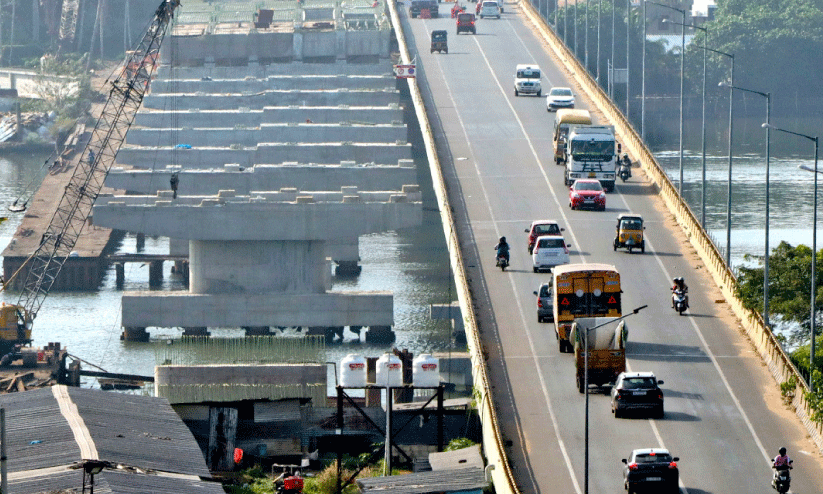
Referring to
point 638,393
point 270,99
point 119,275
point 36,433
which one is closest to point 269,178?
point 119,275

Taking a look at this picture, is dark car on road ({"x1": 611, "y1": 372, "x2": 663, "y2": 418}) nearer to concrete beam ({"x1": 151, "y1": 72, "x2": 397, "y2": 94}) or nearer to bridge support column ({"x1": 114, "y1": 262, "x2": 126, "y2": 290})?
bridge support column ({"x1": 114, "y1": 262, "x2": 126, "y2": 290})

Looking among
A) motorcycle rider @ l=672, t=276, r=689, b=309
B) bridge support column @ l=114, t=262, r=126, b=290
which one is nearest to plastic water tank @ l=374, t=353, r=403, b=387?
motorcycle rider @ l=672, t=276, r=689, b=309

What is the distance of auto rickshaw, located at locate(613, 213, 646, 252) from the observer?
79.2 metres

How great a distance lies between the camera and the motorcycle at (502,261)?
251 ft

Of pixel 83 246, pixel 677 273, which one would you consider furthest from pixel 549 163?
pixel 83 246

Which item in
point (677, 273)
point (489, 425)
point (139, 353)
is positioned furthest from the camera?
point (139, 353)

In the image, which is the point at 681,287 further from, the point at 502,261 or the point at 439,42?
the point at 439,42

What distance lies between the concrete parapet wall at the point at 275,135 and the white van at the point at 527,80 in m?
11.9

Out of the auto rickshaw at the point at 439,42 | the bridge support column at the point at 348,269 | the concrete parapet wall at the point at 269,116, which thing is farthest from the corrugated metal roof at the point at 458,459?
the auto rickshaw at the point at 439,42

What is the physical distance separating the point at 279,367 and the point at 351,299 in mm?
20757

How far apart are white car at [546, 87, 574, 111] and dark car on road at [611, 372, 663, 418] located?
6429cm

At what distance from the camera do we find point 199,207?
334ft

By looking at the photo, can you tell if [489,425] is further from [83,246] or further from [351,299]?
[83,246]

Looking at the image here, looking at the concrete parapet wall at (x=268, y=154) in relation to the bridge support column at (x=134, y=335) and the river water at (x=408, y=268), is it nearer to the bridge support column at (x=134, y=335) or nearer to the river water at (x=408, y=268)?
the river water at (x=408, y=268)
